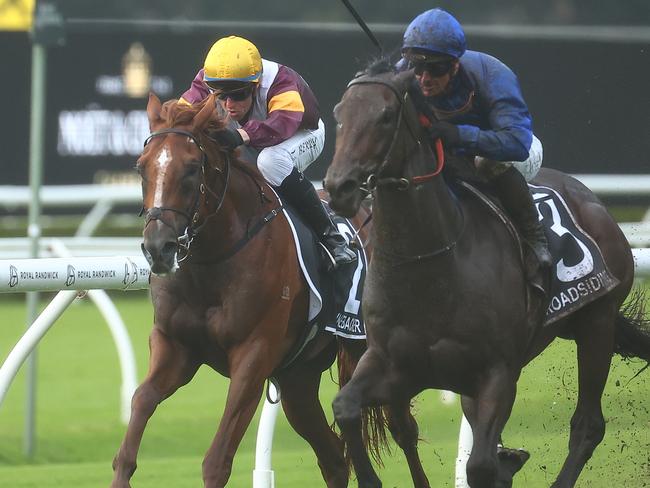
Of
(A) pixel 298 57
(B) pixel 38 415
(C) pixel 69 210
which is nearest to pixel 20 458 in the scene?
(B) pixel 38 415

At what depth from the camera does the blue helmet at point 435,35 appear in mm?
4078

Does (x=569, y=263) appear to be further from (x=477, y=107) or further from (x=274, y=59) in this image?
(x=274, y=59)

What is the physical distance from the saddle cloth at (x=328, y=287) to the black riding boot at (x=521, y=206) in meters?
0.63

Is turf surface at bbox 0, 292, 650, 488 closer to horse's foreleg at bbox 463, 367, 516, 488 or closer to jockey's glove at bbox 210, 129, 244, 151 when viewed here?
horse's foreleg at bbox 463, 367, 516, 488

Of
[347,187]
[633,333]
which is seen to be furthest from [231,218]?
[633,333]

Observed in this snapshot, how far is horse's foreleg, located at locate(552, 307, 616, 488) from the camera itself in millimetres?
4820

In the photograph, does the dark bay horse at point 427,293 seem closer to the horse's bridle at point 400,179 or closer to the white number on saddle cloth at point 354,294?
the horse's bridle at point 400,179

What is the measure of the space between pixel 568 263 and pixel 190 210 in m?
1.26

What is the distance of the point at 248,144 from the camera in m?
4.73

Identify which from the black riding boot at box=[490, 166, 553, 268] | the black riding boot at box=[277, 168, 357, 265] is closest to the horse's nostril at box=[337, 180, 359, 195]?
the black riding boot at box=[490, 166, 553, 268]

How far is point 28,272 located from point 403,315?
129cm

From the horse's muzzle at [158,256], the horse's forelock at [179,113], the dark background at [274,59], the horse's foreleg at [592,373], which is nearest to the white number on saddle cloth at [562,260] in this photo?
the horse's foreleg at [592,373]

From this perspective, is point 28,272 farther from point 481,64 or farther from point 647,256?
point 647,256

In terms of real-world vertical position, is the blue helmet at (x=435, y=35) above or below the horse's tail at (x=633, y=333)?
above
